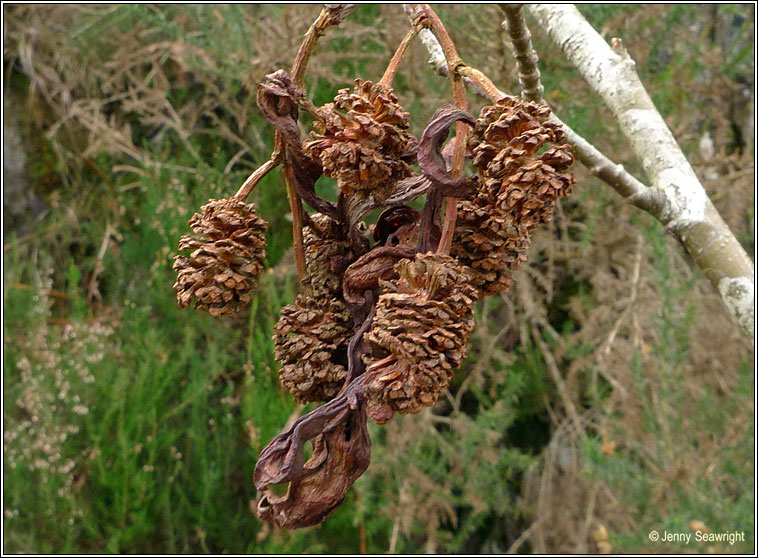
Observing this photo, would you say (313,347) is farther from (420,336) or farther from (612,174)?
(612,174)

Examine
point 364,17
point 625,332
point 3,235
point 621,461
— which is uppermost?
point 364,17

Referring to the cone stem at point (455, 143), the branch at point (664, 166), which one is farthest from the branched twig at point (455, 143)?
the branch at point (664, 166)

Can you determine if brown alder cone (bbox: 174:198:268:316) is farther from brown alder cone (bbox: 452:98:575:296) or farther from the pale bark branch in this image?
the pale bark branch

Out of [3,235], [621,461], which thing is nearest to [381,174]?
[621,461]

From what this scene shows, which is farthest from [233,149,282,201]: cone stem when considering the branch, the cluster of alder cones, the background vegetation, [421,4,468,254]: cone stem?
the background vegetation

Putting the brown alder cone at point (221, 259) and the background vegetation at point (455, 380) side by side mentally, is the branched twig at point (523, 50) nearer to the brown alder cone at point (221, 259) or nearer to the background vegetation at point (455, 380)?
the brown alder cone at point (221, 259)

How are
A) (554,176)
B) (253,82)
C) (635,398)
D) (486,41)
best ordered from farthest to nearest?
(635,398)
(253,82)
(486,41)
(554,176)

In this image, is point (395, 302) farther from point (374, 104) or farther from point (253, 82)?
point (253, 82)

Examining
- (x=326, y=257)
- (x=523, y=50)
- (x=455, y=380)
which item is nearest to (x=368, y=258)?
(x=326, y=257)
